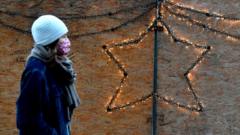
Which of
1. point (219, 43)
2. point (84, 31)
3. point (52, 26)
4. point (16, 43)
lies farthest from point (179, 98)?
point (52, 26)

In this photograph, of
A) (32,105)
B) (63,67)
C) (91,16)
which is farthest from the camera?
(91,16)

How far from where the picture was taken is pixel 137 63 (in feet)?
17.8

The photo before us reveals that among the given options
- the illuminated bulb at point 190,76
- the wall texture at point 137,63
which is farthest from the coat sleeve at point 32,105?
the illuminated bulb at point 190,76

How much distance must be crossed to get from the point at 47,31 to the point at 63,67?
0.17 metres

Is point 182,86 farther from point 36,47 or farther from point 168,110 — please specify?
point 36,47

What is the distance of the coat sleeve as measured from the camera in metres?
2.43

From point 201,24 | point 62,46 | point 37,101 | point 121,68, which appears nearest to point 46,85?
point 37,101

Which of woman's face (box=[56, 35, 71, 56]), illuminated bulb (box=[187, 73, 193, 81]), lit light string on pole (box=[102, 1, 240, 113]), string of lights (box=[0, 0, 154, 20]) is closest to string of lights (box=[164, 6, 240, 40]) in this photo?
lit light string on pole (box=[102, 1, 240, 113])

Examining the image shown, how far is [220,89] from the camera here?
216 inches

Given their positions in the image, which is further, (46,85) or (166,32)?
(166,32)

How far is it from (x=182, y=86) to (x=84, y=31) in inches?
41.7

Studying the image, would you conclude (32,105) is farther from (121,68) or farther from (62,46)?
(121,68)

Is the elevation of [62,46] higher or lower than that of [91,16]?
higher

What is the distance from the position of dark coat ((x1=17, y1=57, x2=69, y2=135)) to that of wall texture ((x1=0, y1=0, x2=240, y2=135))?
2753 mm
